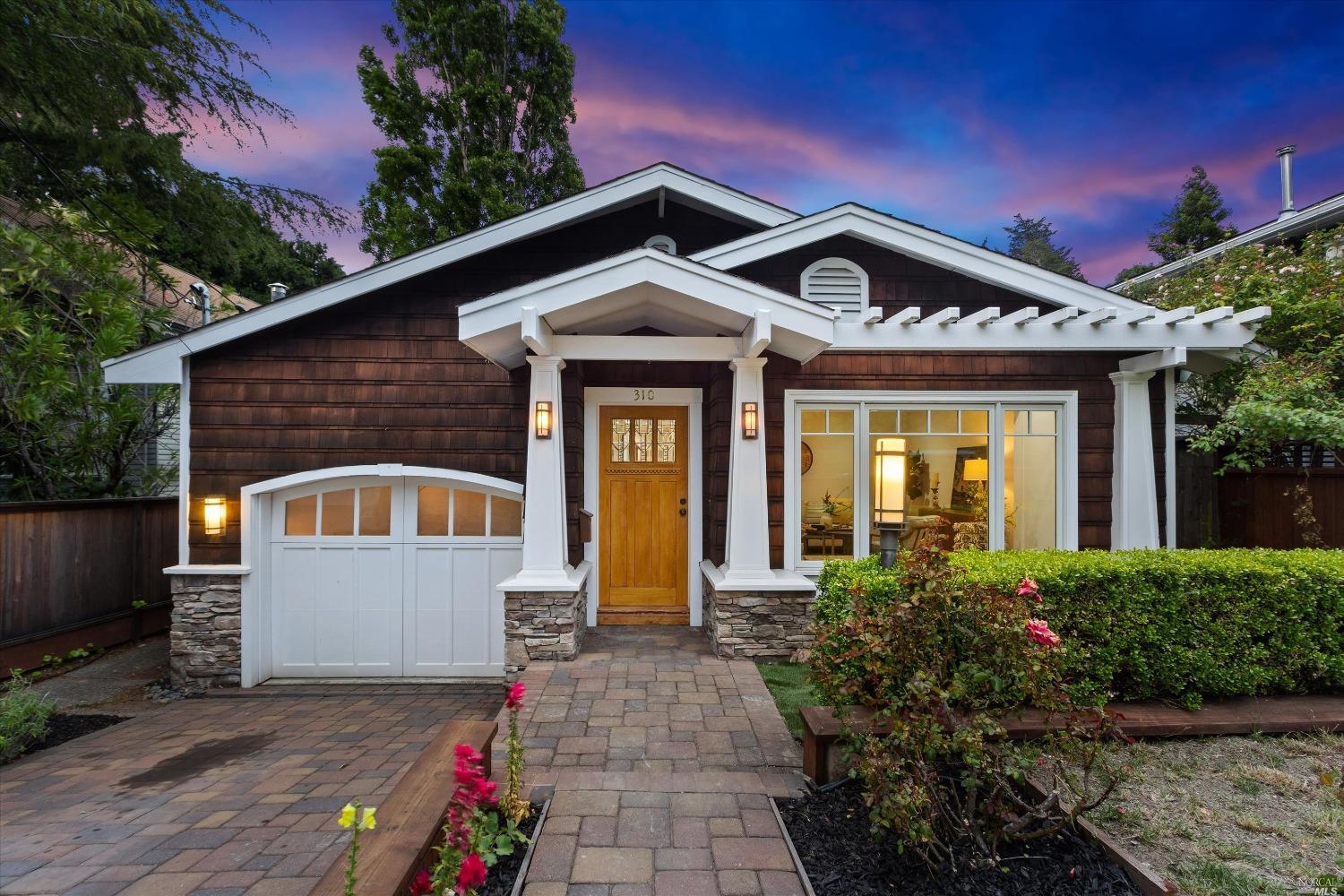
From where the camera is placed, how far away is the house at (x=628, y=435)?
4785mm

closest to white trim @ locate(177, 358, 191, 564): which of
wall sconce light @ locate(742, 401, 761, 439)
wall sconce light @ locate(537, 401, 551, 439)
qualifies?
wall sconce light @ locate(537, 401, 551, 439)

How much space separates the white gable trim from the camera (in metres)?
5.18

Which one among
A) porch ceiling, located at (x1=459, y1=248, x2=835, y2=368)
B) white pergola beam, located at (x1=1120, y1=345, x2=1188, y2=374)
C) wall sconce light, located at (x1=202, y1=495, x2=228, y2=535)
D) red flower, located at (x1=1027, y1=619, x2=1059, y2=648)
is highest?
porch ceiling, located at (x1=459, y1=248, x2=835, y2=368)

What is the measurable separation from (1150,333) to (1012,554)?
2672 mm

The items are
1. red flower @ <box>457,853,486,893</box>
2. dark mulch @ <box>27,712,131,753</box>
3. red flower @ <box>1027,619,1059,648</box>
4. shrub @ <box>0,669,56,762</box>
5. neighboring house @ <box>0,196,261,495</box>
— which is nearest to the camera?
red flower @ <box>457,853,486,893</box>

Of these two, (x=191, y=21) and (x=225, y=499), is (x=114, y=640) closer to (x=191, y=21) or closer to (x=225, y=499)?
(x=225, y=499)

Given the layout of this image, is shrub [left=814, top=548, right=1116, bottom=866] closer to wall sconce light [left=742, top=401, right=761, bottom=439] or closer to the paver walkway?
the paver walkway

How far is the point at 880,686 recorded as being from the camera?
234cm

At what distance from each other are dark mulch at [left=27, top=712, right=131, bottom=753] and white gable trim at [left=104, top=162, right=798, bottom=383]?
9.22 feet

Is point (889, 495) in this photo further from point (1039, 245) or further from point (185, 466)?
point (1039, 245)

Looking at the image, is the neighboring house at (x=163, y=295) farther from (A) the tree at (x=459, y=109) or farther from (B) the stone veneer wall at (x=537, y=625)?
(B) the stone veneer wall at (x=537, y=625)

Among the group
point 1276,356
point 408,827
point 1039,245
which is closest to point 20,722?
point 408,827

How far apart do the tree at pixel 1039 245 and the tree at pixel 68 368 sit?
31682 millimetres

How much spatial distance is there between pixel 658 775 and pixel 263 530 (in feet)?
15.7
